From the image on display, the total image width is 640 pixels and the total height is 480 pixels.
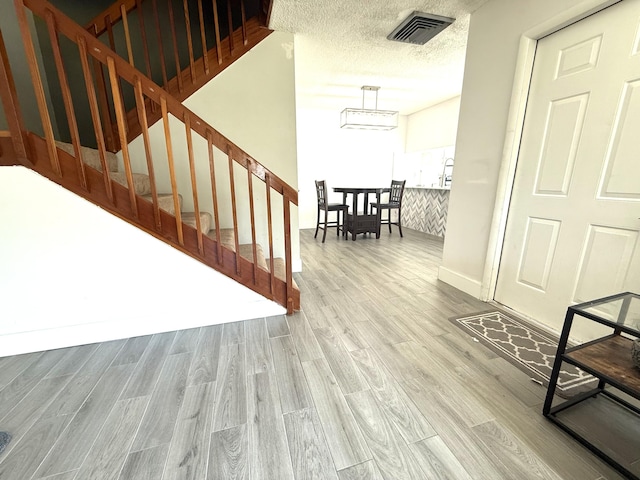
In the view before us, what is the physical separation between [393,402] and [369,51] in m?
3.32

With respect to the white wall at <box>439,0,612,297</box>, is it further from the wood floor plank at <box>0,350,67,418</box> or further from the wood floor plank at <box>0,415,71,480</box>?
the wood floor plank at <box>0,350,67,418</box>

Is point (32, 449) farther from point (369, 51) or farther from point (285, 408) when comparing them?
point (369, 51)

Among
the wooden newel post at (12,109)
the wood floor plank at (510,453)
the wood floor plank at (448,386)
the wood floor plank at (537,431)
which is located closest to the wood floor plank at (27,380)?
the wooden newel post at (12,109)

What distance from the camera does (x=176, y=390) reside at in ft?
4.45

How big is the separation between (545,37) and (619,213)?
4.30ft

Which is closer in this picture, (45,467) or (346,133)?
(45,467)

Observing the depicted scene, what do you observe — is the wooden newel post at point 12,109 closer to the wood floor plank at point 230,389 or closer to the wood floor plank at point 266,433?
the wood floor plank at point 230,389

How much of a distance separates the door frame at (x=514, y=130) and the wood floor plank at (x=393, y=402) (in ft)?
4.60

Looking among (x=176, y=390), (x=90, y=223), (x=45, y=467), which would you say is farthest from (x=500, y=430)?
(x=90, y=223)

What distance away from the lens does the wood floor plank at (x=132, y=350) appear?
158cm

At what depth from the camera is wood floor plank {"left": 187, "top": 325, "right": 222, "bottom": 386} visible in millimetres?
1446

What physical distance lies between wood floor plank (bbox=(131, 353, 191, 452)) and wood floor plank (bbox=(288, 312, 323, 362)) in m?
0.66

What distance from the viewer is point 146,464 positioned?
3.31 feet

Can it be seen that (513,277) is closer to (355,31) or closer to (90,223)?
(355,31)
